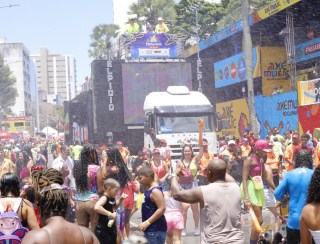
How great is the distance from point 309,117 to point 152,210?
63.7 feet

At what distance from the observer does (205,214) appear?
5.79 meters

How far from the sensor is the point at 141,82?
27.7 m

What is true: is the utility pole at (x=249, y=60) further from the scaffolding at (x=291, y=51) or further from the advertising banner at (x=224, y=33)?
the advertising banner at (x=224, y=33)

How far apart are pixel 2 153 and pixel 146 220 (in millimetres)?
12872

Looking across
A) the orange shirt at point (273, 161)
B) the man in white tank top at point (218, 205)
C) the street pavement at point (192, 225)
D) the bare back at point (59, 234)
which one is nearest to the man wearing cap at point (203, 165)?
the street pavement at point (192, 225)

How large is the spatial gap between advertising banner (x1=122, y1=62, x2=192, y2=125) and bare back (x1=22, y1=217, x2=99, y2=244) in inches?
916

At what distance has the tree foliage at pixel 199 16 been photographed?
51719mm

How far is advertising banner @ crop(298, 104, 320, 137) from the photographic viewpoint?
2469cm

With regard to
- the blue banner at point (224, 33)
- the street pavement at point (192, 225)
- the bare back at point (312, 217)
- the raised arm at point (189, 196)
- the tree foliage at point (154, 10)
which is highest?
the tree foliage at point (154, 10)

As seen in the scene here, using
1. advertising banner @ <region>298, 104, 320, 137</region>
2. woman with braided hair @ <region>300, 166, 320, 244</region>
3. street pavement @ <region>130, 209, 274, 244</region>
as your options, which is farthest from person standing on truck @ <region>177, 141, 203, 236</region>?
advertising banner @ <region>298, 104, 320, 137</region>

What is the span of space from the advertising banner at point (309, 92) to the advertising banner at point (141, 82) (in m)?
4.84

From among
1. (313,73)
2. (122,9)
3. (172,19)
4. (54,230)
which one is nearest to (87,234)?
(54,230)

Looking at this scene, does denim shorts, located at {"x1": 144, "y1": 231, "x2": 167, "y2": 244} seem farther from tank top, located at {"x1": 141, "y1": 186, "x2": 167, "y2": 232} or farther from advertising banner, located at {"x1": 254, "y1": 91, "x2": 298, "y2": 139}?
advertising banner, located at {"x1": 254, "y1": 91, "x2": 298, "y2": 139}

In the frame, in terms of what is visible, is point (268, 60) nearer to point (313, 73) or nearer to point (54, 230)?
point (313, 73)
